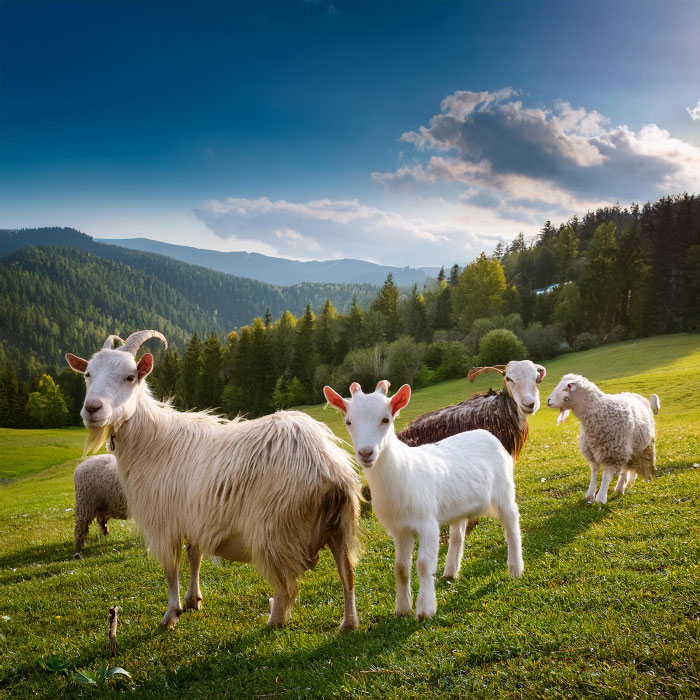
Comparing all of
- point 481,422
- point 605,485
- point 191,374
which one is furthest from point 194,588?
point 191,374

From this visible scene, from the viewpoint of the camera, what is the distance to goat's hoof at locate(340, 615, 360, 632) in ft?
16.4

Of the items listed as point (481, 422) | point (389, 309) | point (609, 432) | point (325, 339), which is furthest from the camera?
point (389, 309)

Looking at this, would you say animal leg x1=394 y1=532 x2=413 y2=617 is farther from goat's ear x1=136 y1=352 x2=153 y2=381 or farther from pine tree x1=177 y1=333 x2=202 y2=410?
pine tree x1=177 y1=333 x2=202 y2=410

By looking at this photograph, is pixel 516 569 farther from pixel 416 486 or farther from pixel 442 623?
pixel 416 486

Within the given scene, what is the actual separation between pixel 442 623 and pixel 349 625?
0.98 meters

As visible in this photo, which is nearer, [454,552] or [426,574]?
[426,574]

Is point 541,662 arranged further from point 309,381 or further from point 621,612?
point 309,381

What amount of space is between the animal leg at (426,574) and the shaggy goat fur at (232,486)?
766 millimetres

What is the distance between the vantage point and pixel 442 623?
471cm

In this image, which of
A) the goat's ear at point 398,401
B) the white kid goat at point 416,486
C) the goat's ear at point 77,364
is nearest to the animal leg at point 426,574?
the white kid goat at point 416,486

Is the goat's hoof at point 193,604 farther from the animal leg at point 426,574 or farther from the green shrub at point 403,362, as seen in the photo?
the green shrub at point 403,362

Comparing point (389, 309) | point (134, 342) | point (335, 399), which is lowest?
point (335, 399)

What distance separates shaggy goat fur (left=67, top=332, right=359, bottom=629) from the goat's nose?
0.01 metres

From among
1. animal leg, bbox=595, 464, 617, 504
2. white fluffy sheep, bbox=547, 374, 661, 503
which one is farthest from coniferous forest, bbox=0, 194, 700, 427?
animal leg, bbox=595, 464, 617, 504
